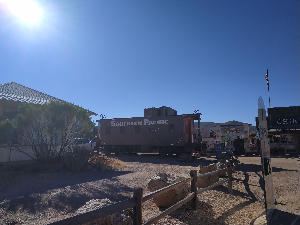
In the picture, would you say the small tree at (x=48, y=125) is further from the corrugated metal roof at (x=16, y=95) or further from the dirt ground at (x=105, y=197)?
the corrugated metal roof at (x=16, y=95)

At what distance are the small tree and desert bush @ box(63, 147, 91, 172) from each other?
381 millimetres

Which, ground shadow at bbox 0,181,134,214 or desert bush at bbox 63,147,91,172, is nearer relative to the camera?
ground shadow at bbox 0,181,134,214

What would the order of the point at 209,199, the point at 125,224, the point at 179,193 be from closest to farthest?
the point at 125,224, the point at 179,193, the point at 209,199

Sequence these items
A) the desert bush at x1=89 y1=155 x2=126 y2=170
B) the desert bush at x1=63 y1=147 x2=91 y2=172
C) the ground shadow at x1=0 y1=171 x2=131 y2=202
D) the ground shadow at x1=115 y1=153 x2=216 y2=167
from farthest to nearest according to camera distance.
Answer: the ground shadow at x1=115 y1=153 x2=216 y2=167, the desert bush at x1=89 y1=155 x2=126 y2=170, the desert bush at x1=63 y1=147 x2=91 y2=172, the ground shadow at x1=0 y1=171 x2=131 y2=202

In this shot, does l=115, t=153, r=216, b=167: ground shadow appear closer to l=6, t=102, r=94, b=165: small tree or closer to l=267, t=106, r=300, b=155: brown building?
l=267, t=106, r=300, b=155: brown building

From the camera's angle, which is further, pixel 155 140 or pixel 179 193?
pixel 155 140

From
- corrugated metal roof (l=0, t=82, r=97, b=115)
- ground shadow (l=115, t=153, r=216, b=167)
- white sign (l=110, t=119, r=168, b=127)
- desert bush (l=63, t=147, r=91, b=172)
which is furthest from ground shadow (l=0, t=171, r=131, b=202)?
white sign (l=110, t=119, r=168, b=127)

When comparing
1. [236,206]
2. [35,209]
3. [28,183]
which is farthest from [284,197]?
[28,183]

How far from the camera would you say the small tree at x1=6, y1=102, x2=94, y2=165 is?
946 cm

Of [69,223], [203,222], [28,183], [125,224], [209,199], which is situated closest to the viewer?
[69,223]

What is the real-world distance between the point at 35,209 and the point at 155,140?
47.8 ft

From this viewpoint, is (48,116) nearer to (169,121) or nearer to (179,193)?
(179,193)

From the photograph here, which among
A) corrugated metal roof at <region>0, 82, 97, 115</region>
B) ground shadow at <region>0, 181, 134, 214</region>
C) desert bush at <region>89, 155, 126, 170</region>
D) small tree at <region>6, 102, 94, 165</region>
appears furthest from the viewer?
corrugated metal roof at <region>0, 82, 97, 115</region>

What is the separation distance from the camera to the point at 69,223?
89.2 inches
